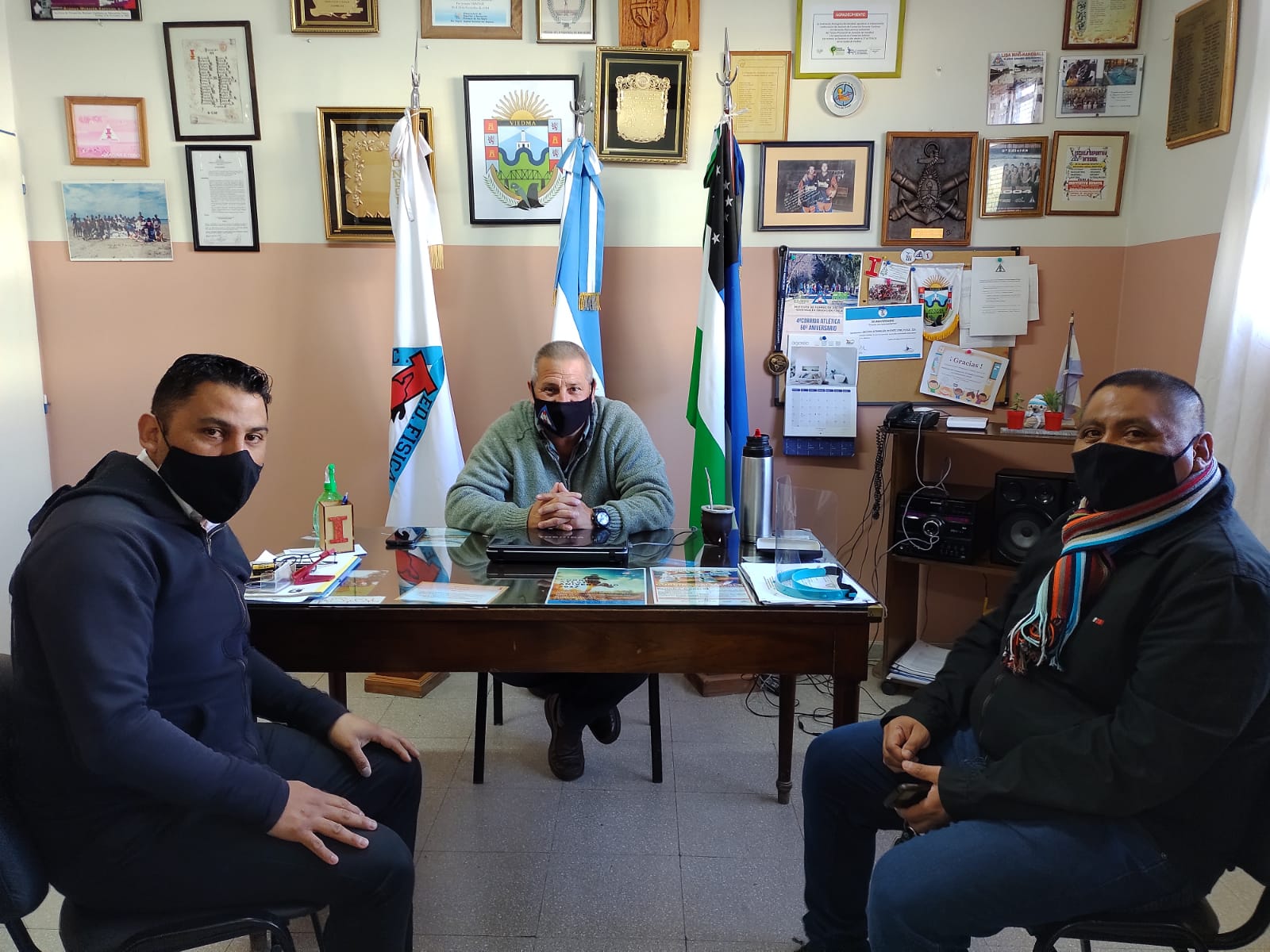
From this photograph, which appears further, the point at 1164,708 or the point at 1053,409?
the point at 1053,409

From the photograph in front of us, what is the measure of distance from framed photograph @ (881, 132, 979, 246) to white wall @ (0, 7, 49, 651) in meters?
3.22

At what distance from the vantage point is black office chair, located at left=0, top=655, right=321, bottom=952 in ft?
3.42

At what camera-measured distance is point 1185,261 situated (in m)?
2.66

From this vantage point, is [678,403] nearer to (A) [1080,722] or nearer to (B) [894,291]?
(B) [894,291]

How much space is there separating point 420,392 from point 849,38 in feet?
6.71

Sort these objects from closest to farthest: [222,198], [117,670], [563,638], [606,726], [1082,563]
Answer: [117,670]
[1082,563]
[563,638]
[606,726]
[222,198]

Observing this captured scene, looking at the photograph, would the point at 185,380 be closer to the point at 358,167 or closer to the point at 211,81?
the point at 358,167

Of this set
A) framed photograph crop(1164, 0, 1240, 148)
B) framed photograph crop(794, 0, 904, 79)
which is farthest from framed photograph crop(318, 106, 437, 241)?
framed photograph crop(1164, 0, 1240, 148)

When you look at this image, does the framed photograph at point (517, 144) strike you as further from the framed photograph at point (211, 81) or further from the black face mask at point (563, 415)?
the black face mask at point (563, 415)

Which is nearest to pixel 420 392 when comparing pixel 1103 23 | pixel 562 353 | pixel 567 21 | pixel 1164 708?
pixel 562 353

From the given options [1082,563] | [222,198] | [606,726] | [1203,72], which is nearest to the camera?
[1082,563]

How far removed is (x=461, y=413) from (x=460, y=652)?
1790mm

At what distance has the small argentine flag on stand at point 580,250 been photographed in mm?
2842

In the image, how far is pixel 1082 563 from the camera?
127 cm
